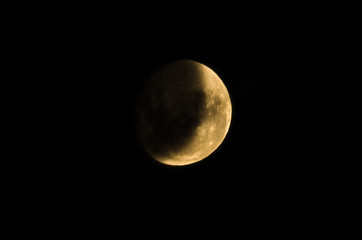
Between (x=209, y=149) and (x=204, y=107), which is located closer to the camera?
(x=204, y=107)

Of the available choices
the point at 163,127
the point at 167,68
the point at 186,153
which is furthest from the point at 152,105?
the point at 186,153

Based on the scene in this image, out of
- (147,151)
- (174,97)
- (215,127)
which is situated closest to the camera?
(174,97)

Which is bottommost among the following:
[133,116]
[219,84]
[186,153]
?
[186,153]

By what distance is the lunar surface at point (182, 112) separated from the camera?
4.34 ft

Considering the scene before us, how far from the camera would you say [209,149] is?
1.52 metres

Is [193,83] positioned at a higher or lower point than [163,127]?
higher

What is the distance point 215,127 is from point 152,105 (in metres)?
0.42

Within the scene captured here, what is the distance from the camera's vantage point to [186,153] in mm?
1445

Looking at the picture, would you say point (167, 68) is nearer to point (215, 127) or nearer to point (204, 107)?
point (204, 107)

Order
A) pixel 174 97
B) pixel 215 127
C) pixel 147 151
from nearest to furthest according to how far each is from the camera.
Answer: pixel 174 97, pixel 215 127, pixel 147 151

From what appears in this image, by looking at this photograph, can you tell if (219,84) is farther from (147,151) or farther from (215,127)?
(147,151)

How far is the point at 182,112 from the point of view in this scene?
1.31 metres

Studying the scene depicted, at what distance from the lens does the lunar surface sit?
4.34 feet

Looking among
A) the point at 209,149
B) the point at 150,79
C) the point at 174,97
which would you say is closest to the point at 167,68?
the point at 150,79
